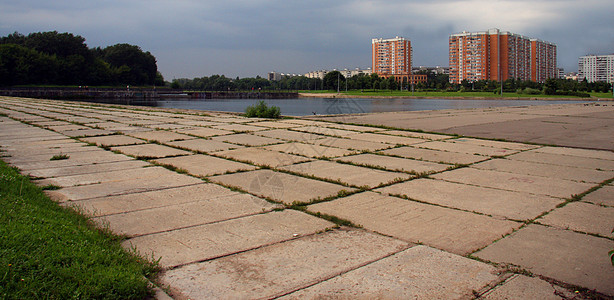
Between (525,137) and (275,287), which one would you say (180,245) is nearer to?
(275,287)

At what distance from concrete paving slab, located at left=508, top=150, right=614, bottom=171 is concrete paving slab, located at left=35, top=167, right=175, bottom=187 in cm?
650

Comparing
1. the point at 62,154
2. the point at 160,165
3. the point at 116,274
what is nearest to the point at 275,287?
the point at 116,274

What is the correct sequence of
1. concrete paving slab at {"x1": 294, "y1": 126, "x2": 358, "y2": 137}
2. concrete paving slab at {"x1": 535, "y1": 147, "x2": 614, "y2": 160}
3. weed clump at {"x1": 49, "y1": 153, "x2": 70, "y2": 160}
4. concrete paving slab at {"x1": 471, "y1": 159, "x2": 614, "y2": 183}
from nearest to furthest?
concrete paving slab at {"x1": 471, "y1": 159, "x2": 614, "y2": 183}, weed clump at {"x1": 49, "y1": 153, "x2": 70, "y2": 160}, concrete paving slab at {"x1": 535, "y1": 147, "x2": 614, "y2": 160}, concrete paving slab at {"x1": 294, "y1": 126, "x2": 358, "y2": 137}

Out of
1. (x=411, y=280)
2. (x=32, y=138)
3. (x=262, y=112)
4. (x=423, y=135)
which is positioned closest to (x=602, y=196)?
(x=411, y=280)

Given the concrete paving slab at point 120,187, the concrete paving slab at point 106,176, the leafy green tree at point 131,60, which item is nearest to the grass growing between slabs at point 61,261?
the concrete paving slab at point 120,187

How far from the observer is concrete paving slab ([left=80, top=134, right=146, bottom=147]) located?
1041 centimetres

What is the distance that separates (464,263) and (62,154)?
7812mm

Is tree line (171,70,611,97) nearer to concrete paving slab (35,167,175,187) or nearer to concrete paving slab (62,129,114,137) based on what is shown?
concrete paving slab (62,129,114,137)

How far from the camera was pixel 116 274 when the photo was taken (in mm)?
2930

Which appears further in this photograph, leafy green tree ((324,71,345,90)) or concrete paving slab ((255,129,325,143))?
leafy green tree ((324,71,345,90))

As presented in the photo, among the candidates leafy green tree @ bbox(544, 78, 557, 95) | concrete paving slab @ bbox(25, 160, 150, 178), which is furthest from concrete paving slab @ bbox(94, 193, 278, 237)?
leafy green tree @ bbox(544, 78, 557, 95)

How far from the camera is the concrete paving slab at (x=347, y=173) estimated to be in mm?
6473

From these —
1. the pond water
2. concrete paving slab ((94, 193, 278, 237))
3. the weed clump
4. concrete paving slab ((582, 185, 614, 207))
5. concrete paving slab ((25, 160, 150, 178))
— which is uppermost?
the pond water

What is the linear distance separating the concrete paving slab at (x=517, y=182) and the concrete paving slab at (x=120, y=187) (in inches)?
148
